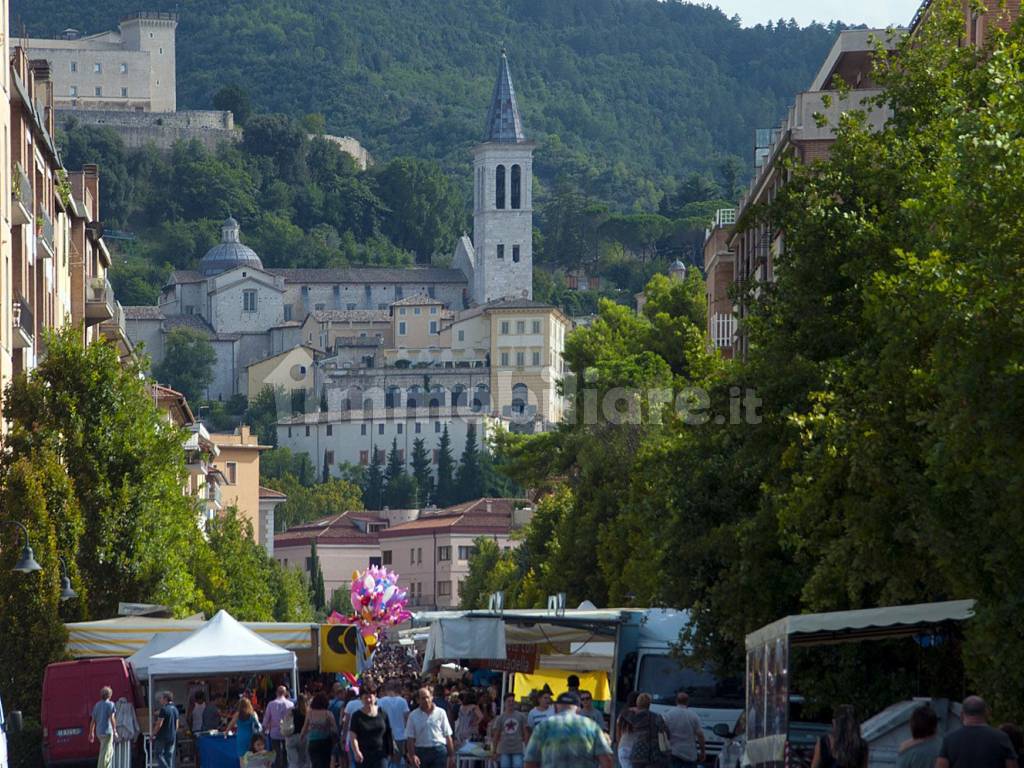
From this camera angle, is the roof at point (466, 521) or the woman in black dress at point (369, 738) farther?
the roof at point (466, 521)

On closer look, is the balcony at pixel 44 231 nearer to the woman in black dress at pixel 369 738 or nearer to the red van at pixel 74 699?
the red van at pixel 74 699

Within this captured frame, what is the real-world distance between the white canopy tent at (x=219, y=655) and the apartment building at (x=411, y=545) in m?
127

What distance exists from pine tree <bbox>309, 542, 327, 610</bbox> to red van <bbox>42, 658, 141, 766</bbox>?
123940 millimetres

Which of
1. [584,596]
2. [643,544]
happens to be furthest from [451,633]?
[584,596]

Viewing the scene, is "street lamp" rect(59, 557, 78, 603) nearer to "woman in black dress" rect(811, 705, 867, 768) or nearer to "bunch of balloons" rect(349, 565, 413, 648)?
"woman in black dress" rect(811, 705, 867, 768)

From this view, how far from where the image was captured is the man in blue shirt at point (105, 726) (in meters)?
28.4

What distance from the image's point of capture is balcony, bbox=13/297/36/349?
40.5m

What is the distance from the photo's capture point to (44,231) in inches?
1788

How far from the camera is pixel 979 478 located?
65.5 ft

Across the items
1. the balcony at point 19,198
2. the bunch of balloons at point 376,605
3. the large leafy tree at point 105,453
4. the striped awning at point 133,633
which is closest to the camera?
the striped awning at point 133,633

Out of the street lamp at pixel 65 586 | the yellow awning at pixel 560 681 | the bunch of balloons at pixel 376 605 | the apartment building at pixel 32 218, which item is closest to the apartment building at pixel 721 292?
the bunch of balloons at pixel 376 605

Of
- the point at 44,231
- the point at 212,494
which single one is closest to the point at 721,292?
the point at 44,231

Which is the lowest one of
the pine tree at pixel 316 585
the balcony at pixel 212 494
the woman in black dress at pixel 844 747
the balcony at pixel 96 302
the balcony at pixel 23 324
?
the pine tree at pixel 316 585

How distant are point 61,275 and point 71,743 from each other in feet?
74.9
